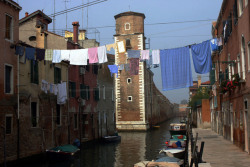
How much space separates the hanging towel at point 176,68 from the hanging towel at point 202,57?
1.46 feet

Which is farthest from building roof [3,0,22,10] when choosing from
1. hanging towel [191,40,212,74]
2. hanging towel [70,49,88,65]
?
hanging towel [191,40,212,74]

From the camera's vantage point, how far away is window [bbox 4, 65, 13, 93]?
56.2 feet

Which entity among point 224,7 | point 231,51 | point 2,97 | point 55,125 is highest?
point 224,7

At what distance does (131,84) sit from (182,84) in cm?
2984

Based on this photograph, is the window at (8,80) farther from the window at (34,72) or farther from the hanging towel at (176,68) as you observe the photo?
the hanging towel at (176,68)

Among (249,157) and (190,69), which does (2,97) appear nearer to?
(190,69)

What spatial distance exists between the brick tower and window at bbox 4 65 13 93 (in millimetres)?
29721

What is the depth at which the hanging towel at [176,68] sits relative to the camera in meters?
17.8

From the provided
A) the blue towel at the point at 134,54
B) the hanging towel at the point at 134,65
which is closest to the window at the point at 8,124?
the blue towel at the point at 134,54

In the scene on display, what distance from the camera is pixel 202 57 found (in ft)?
56.4

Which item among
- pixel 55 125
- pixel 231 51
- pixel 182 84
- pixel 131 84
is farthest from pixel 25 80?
pixel 131 84

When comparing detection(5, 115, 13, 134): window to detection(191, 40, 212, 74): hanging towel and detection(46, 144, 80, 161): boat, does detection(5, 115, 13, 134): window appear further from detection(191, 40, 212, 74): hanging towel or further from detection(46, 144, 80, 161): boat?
detection(191, 40, 212, 74): hanging towel

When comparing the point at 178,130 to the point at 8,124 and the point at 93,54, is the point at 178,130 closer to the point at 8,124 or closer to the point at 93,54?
the point at 93,54

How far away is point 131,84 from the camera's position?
1891 inches
